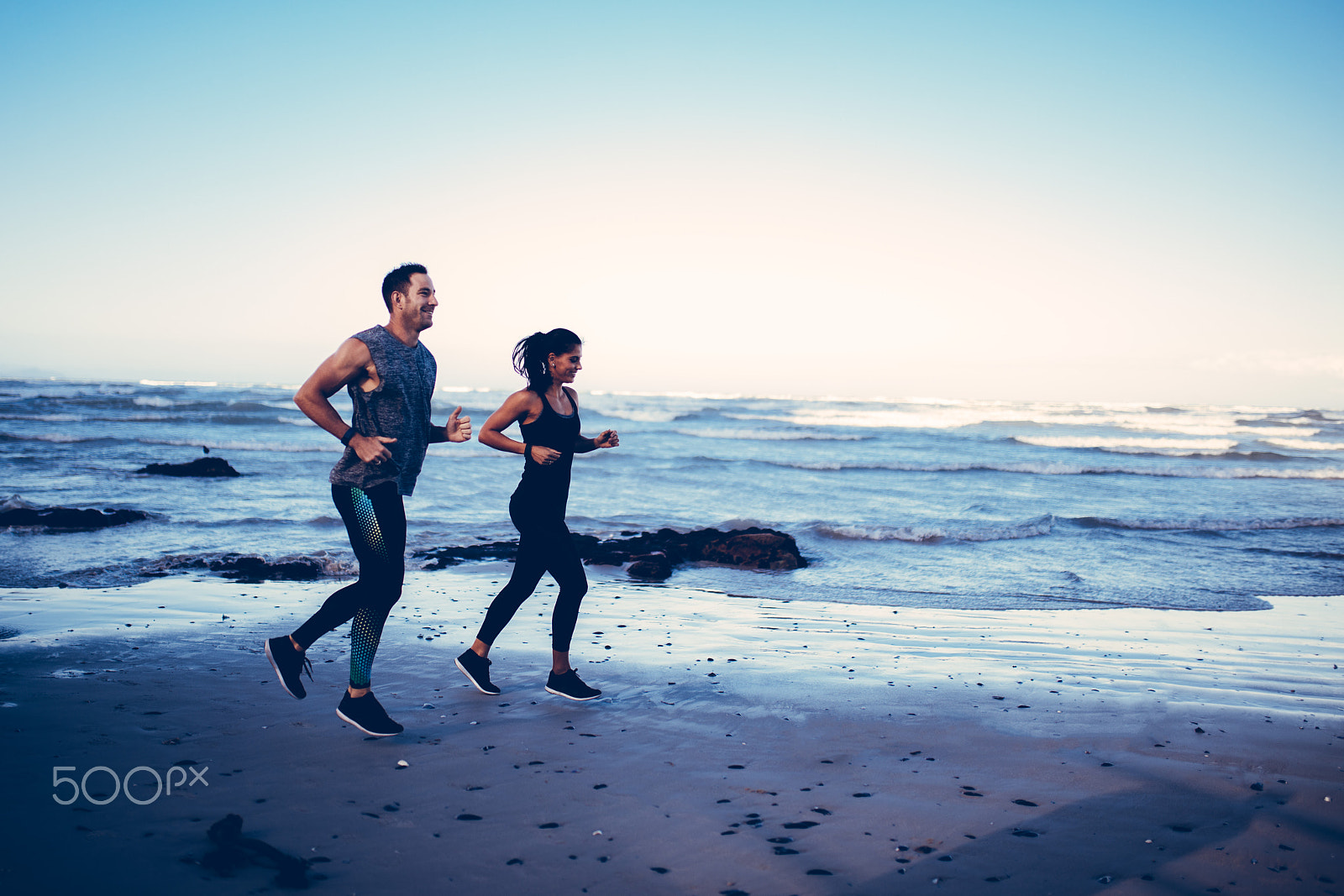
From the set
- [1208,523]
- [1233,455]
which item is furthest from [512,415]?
[1233,455]

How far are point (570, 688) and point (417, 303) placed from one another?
228 centimetres

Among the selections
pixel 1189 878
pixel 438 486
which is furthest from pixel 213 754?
pixel 438 486

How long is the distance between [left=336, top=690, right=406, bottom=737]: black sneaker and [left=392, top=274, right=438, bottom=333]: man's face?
183 cm

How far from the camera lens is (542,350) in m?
4.65

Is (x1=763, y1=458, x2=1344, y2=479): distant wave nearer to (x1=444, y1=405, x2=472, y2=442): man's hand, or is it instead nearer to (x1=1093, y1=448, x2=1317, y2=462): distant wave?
(x1=1093, y1=448, x2=1317, y2=462): distant wave

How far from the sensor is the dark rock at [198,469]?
16.3 m

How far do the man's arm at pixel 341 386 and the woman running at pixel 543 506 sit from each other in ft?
3.11

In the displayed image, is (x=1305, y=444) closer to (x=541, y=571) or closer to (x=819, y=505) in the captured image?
(x=819, y=505)

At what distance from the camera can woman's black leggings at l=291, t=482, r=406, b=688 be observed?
385 cm

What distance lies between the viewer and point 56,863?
Answer: 2637 mm

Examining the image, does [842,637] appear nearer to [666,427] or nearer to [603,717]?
[603,717]

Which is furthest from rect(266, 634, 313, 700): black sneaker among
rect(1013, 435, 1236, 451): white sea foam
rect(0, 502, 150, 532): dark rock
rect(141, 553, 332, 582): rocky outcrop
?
rect(1013, 435, 1236, 451): white sea foam

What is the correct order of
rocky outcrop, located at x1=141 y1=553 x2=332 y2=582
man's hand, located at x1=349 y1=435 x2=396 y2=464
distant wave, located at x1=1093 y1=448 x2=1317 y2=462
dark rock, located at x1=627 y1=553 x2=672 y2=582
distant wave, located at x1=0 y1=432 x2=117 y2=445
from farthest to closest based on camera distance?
distant wave, located at x1=1093 y1=448 x2=1317 y2=462 < distant wave, located at x1=0 y1=432 x2=117 y2=445 < dark rock, located at x1=627 y1=553 x2=672 y2=582 < rocky outcrop, located at x1=141 y1=553 x2=332 y2=582 < man's hand, located at x1=349 y1=435 x2=396 y2=464

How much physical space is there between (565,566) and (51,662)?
10.2ft
